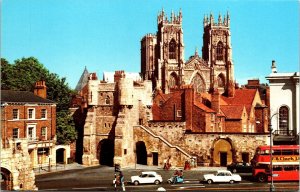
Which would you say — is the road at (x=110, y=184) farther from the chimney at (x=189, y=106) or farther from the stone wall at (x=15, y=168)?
the chimney at (x=189, y=106)

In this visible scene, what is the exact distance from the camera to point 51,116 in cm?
3319

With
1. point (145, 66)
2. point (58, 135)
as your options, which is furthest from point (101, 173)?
point (145, 66)

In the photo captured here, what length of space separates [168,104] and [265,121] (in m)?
11.6

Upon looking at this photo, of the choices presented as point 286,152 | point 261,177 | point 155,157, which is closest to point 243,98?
point 155,157

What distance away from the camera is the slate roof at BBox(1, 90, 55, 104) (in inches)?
1167

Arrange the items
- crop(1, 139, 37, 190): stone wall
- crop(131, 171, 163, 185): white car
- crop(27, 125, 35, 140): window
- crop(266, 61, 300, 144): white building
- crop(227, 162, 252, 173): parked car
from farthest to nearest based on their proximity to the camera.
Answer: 1. crop(27, 125, 35, 140): window
2. crop(227, 162, 252, 173): parked car
3. crop(266, 61, 300, 144): white building
4. crop(131, 171, 163, 185): white car
5. crop(1, 139, 37, 190): stone wall

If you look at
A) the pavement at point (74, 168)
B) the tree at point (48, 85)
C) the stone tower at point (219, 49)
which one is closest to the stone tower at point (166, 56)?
the stone tower at point (219, 49)

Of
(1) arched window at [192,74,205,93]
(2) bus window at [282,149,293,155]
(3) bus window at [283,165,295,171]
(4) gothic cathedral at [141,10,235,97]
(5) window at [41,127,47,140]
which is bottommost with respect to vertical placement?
(3) bus window at [283,165,295,171]

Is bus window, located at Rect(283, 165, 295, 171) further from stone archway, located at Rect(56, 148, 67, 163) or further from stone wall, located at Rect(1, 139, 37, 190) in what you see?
stone archway, located at Rect(56, 148, 67, 163)

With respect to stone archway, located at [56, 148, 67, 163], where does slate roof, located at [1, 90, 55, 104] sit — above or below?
above

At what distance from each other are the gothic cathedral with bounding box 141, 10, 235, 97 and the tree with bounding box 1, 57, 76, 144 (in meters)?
30.5

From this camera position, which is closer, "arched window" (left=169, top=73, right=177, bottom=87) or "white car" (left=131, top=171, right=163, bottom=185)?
"white car" (left=131, top=171, right=163, bottom=185)

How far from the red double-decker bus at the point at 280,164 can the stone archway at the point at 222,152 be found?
653cm

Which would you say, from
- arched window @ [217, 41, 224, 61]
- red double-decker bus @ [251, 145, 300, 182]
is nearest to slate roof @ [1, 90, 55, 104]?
red double-decker bus @ [251, 145, 300, 182]
